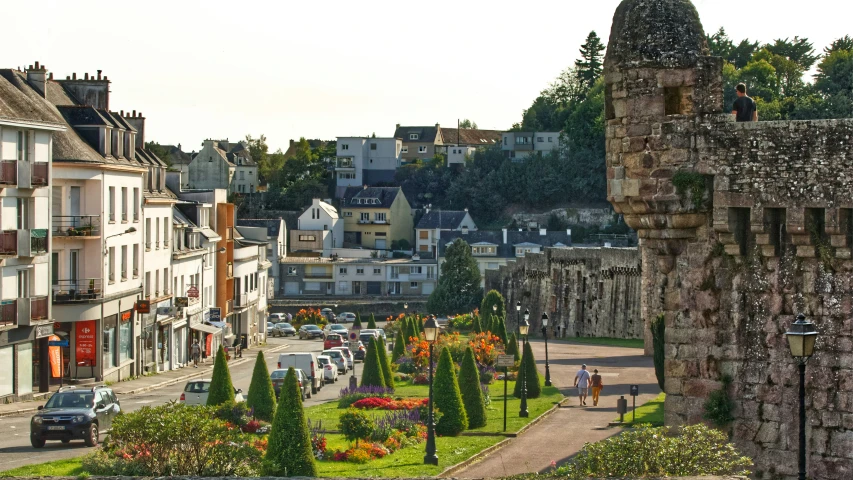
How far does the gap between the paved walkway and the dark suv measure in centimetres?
813

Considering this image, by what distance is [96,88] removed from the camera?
2245 inches

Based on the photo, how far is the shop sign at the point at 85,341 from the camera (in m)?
47.4

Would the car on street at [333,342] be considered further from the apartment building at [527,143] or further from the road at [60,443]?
the apartment building at [527,143]

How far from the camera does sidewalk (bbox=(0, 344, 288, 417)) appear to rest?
37.8 metres

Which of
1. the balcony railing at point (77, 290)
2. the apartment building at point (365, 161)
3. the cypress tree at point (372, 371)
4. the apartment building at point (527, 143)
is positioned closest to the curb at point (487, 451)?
the cypress tree at point (372, 371)

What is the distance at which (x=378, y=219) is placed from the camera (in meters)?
149

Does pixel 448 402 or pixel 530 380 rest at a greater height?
pixel 448 402

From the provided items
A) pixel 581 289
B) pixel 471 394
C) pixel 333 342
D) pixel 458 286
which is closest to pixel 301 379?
pixel 471 394

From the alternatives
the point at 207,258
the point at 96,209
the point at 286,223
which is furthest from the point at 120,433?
the point at 286,223

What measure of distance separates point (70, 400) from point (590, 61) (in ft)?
434

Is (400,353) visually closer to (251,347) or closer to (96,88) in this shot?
(96,88)

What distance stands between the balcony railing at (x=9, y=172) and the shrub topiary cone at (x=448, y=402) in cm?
1416

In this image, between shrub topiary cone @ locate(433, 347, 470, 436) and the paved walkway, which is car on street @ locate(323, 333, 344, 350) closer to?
the paved walkway

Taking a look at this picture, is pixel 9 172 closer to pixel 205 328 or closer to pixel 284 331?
pixel 205 328
